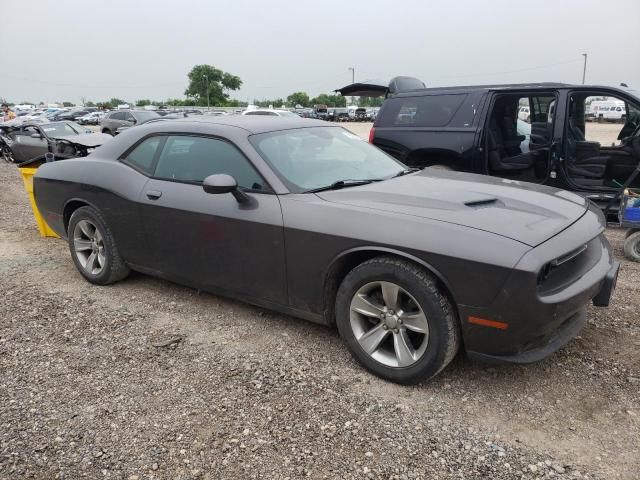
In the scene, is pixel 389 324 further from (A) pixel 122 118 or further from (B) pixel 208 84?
(B) pixel 208 84

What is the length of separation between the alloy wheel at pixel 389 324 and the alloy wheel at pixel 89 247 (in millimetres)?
2611

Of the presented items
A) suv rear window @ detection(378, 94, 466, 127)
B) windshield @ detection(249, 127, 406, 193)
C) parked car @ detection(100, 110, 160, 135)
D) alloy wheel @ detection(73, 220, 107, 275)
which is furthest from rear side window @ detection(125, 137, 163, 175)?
parked car @ detection(100, 110, 160, 135)

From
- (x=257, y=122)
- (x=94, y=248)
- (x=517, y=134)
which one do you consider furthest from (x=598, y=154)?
(x=94, y=248)

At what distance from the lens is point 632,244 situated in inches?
205

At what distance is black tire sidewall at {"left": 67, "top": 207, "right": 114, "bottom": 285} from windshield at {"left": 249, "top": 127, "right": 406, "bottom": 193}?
5.64 feet

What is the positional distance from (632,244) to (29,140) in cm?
1493

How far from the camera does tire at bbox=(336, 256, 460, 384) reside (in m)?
2.71

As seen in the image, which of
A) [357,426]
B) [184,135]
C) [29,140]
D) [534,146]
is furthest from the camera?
[29,140]

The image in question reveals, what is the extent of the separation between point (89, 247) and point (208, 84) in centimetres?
9652

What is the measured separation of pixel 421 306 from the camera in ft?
9.02

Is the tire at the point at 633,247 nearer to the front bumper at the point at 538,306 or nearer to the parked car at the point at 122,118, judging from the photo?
the front bumper at the point at 538,306

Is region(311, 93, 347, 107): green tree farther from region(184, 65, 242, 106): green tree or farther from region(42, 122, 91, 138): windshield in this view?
region(42, 122, 91, 138): windshield

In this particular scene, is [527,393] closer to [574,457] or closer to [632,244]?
[574,457]

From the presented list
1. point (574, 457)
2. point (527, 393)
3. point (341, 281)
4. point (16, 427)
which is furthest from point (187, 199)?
point (574, 457)
